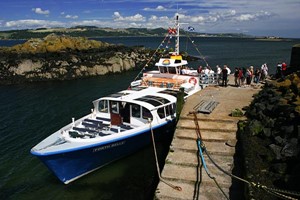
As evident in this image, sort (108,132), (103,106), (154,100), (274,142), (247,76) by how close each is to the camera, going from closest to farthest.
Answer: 1. (274,142)
2. (108,132)
3. (154,100)
4. (103,106)
5. (247,76)

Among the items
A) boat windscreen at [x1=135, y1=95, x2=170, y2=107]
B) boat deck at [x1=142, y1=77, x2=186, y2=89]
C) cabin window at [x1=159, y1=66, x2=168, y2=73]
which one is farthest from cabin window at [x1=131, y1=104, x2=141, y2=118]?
cabin window at [x1=159, y1=66, x2=168, y2=73]

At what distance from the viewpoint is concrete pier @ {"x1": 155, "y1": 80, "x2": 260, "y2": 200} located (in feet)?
36.7

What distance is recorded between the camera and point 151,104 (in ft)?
57.4

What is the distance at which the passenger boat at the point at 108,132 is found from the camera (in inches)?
575

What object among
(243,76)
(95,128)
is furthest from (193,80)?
(95,128)

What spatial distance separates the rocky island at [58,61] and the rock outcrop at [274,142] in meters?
36.2

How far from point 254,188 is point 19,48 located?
59.9 m

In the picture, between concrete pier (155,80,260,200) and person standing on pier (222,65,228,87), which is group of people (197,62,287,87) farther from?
concrete pier (155,80,260,200)

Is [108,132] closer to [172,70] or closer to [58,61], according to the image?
[172,70]

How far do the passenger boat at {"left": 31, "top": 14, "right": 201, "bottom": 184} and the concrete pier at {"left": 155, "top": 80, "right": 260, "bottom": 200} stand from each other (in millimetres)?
1781

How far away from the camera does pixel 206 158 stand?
13.1 metres

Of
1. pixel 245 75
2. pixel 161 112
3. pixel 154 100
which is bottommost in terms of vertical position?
pixel 161 112

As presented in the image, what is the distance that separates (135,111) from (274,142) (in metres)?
8.20

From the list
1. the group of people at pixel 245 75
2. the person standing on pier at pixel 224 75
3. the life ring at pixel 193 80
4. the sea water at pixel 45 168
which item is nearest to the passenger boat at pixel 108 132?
the sea water at pixel 45 168
